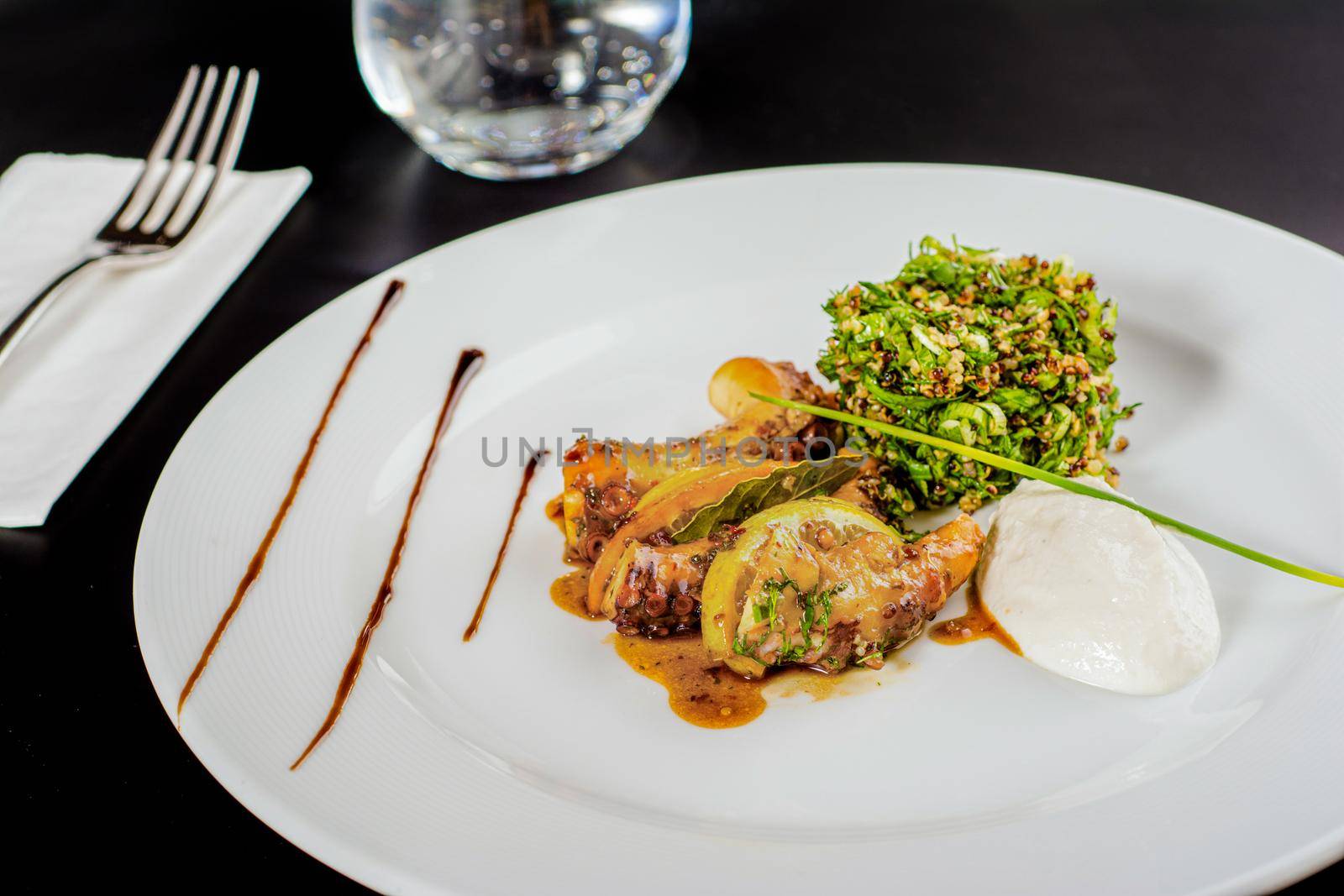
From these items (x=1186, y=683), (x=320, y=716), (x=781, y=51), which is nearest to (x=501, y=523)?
(x=320, y=716)

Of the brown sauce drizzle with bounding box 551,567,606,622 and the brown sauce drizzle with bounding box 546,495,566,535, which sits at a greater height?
the brown sauce drizzle with bounding box 551,567,606,622

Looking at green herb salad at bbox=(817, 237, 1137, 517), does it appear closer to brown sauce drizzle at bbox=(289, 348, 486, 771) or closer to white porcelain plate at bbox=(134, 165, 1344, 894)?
white porcelain plate at bbox=(134, 165, 1344, 894)

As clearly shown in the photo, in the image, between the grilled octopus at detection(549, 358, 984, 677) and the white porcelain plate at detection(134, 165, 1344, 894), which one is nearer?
the white porcelain plate at detection(134, 165, 1344, 894)

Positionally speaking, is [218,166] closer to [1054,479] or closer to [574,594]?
[574,594]

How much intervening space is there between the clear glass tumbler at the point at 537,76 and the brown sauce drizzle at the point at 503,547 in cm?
135

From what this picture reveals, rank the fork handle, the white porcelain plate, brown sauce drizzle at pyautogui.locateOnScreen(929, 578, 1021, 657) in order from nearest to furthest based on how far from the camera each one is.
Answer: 1. the white porcelain plate
2. brown sauce drizzle at pyautogui.locateOnScreen(929, 578, 1021, 657)
3. the fork handle

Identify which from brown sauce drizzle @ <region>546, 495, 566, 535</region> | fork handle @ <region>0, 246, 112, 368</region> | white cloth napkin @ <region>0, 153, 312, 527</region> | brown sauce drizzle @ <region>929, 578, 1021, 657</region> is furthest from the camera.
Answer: fork handle @ <region>0, 246, 112, 368</region>

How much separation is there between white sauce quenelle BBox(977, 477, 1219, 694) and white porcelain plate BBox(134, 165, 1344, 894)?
2.4 inches

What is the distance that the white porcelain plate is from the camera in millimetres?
1958

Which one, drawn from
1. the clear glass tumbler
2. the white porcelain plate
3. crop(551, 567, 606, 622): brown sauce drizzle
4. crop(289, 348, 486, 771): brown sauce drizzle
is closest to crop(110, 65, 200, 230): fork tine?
the clear glass tumbler

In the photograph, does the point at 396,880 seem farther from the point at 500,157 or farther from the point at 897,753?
the point at 500,157

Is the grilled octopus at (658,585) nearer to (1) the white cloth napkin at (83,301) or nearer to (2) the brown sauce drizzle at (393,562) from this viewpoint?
(2) the brown sauce drizzle at (393,562)

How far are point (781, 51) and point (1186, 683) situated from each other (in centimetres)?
330

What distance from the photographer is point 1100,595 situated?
2.41 metres
